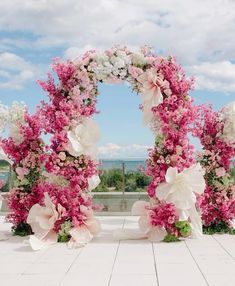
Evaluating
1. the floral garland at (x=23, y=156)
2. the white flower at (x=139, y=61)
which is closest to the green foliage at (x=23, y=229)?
the floral garland at (x=23, y=156)

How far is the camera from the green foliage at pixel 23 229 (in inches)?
316

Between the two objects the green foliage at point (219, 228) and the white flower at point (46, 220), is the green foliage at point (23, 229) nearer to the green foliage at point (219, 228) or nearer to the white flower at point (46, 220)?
the white flower at point (46, 220)

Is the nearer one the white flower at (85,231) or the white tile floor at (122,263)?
the white tile floor at (122,263)

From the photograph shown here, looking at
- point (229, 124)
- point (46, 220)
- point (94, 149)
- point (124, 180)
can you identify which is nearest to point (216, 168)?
point (229, 124)

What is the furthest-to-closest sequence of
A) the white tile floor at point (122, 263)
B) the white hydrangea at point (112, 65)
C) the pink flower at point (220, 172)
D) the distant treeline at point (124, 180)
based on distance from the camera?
the distant treeline at point (124, 180) < the pink flower at point (220, 172) < the white hydrangea at point (112, 65) < the white tile floor at point (122, 263)

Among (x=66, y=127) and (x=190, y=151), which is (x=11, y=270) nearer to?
(x=66, y=127)

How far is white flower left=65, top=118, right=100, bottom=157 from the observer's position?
7367 millimetres

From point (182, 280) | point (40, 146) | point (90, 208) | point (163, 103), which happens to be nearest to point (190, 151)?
point (163, 103)

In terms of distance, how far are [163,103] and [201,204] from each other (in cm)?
154

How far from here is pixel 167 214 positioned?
7.37 m

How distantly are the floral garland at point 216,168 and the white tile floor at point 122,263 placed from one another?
38 cm

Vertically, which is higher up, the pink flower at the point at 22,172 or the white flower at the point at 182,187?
the pink flower at the point at 22,172

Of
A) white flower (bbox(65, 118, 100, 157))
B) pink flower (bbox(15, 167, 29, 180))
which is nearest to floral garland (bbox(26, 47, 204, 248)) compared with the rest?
white flower (bbox(65, 118, 100, 157))

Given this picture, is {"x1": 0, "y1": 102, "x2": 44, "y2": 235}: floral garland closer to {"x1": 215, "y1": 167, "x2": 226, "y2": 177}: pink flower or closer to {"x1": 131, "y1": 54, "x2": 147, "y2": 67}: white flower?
{"x1": 131, "y1": 54, "x2": 147, "y2": 67}: white flower
